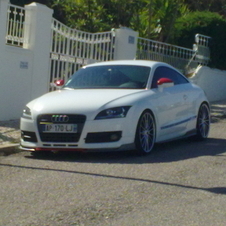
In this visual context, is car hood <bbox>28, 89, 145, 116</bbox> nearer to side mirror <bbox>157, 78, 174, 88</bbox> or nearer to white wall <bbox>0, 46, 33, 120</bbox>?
side mirror <bbox>157, 78, 174, 88</bbox>

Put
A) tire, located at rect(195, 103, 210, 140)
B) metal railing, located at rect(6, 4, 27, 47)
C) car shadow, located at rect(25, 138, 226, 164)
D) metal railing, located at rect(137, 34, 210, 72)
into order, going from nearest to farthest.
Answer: car shadow, located at rect(25, 138, 226, 164) → tire, located at rect(195, 103, 210, 140) → metal railing, located at rect(6, 4, 27, 47) → metal railing, located at rect(137, 34, 210, 72)

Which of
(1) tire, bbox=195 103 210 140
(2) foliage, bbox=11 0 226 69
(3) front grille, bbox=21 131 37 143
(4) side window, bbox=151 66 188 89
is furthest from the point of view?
(2) foliage, bbox=11 0 226 69

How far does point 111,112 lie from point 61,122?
0.75 m

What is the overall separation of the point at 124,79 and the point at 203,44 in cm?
1087

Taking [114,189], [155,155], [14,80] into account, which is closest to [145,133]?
[155,155]

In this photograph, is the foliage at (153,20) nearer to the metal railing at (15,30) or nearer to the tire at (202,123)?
the metal railing at (15,30)

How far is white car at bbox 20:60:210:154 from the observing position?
840 centimetres

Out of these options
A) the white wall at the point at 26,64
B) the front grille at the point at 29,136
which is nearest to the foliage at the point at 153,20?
the white wall at the point at 26,64

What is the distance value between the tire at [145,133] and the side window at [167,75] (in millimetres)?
795

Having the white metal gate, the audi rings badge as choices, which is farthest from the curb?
the white metal gate

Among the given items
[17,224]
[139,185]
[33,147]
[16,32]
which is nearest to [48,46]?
[16,32]

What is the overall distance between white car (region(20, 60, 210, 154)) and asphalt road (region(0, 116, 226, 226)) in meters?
0.30

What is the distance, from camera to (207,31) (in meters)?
20.4

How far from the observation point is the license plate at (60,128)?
840 cm
